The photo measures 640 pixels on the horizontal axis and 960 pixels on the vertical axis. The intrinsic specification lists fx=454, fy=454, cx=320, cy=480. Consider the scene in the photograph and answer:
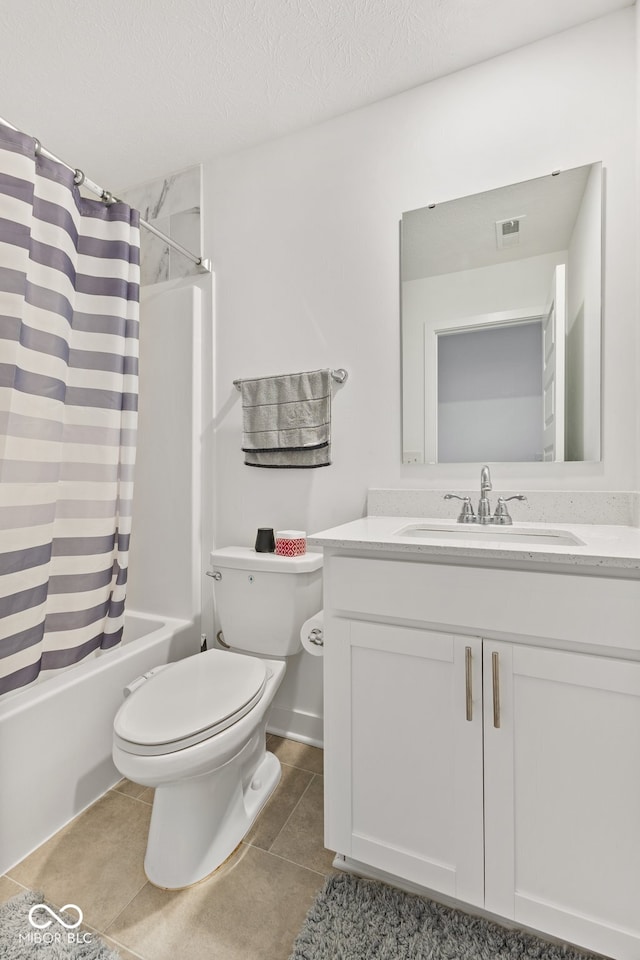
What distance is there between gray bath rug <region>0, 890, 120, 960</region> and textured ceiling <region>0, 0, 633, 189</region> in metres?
2.37

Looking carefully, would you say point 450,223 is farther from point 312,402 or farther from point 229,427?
point 229,427

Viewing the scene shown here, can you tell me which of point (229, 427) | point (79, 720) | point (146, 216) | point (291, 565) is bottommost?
point (79, 720)

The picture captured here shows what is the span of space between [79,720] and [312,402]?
4.12ft

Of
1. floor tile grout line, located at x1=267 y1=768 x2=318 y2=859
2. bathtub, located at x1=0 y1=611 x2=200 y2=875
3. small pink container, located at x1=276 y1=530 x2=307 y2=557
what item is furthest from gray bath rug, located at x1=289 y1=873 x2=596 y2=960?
small pink container, located at x1=276 y1=530 x2=307 y2=557

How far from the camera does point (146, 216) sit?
Answer: 6.96 feet

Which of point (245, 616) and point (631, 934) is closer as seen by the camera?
point (631, 934)

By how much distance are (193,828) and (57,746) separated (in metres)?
0.47

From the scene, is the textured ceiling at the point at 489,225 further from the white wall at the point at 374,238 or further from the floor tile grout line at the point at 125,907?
the floor tile grout line at the point at 125,907

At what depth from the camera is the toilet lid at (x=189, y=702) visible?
Result: 1.05 m

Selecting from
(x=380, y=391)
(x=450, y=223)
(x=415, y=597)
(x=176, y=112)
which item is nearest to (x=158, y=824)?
(x=415, y=597)

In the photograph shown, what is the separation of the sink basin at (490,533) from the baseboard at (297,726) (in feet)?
2.86

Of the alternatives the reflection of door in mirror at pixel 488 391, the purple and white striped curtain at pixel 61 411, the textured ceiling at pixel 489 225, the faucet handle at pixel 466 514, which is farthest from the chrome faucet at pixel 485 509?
the purple and white striped curtain at pixel 61 411

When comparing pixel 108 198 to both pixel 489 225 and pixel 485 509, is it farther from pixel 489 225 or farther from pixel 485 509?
pixel 485 509

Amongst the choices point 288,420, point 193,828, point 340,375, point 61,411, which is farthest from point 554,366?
point 193,828
